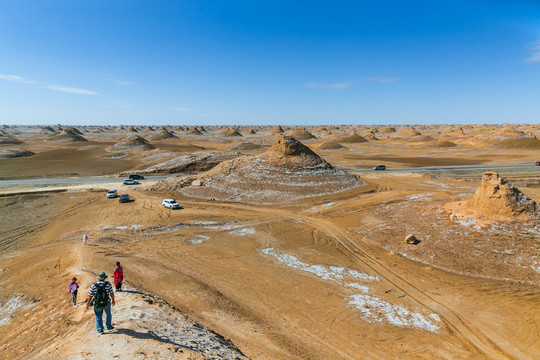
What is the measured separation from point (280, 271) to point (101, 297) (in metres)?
12.0

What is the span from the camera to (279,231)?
1073 inches

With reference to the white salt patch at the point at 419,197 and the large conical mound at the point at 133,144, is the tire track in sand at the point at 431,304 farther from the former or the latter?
the large conical mound at the point at 133,144

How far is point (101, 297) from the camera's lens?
940 cm

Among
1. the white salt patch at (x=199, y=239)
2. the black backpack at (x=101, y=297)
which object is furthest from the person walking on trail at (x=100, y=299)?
the white salt patch at (x=199, y=239)

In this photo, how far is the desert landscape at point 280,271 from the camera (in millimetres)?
11734

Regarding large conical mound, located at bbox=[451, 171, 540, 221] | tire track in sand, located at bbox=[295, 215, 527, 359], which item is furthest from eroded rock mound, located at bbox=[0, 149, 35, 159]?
large conical mound, located at bbox=[451, 171, 540, 221]

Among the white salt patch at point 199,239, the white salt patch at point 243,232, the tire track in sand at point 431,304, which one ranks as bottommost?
the tire track in sand at point 431,304

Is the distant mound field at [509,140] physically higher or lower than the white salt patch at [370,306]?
A: higher

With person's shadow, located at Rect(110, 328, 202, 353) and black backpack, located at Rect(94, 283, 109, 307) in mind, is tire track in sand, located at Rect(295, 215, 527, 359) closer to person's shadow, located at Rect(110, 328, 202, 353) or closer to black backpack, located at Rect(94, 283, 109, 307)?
person's shadow, located at Rect(110, 328, 202, 353)

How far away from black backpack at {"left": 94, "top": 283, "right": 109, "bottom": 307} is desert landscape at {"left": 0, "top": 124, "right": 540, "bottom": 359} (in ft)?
3.77

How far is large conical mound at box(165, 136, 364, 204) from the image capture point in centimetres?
3991

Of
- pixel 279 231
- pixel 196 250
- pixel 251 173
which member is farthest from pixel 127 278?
pixel 251 173

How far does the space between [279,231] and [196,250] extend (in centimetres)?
823

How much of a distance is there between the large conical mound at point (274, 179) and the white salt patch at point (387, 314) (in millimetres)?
22238
